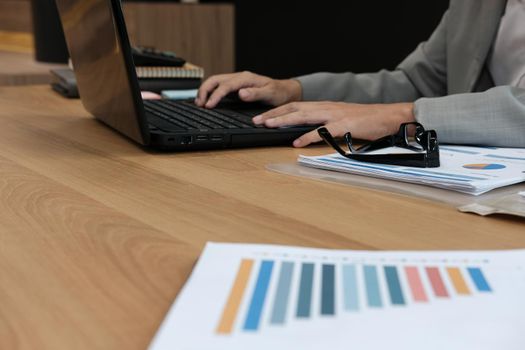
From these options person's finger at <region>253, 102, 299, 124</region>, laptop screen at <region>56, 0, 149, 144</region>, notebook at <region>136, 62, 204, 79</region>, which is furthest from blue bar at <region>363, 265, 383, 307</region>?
notebook at <region>136, 62, 204, 79</region>

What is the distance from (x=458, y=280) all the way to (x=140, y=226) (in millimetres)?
283

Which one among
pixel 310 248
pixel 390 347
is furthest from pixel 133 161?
pixel 390 347

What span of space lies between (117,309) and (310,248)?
6.5 inches

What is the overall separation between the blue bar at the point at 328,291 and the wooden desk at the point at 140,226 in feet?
0.28

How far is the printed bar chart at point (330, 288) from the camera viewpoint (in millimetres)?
446

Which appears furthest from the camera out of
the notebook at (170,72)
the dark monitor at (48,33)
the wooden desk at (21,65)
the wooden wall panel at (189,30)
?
the wooden wall panel at (189,30)

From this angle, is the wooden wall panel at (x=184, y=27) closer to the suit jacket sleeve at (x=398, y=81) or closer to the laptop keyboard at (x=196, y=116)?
the suit jacket sleeve at (x=398, y=81)

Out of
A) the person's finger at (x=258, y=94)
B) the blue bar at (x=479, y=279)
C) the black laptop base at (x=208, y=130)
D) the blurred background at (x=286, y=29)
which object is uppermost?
the blue bar at (x=479, y=279)

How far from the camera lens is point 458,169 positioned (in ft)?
2.71

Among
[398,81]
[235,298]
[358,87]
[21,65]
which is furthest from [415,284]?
[21,65]

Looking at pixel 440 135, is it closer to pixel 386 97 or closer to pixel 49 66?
pixel 386 97

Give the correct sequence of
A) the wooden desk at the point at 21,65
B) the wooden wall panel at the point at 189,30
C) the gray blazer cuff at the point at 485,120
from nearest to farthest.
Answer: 1. the gray blazer cuff at the point at 485,120
2. the wooden desk at the point at 21,65
3. the wooden wall panel at the point at 189,30

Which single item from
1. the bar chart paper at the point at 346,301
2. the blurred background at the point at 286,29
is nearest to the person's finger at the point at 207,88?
the bar chart paper at the point at 346,301

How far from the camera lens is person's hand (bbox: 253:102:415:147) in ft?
3.42
